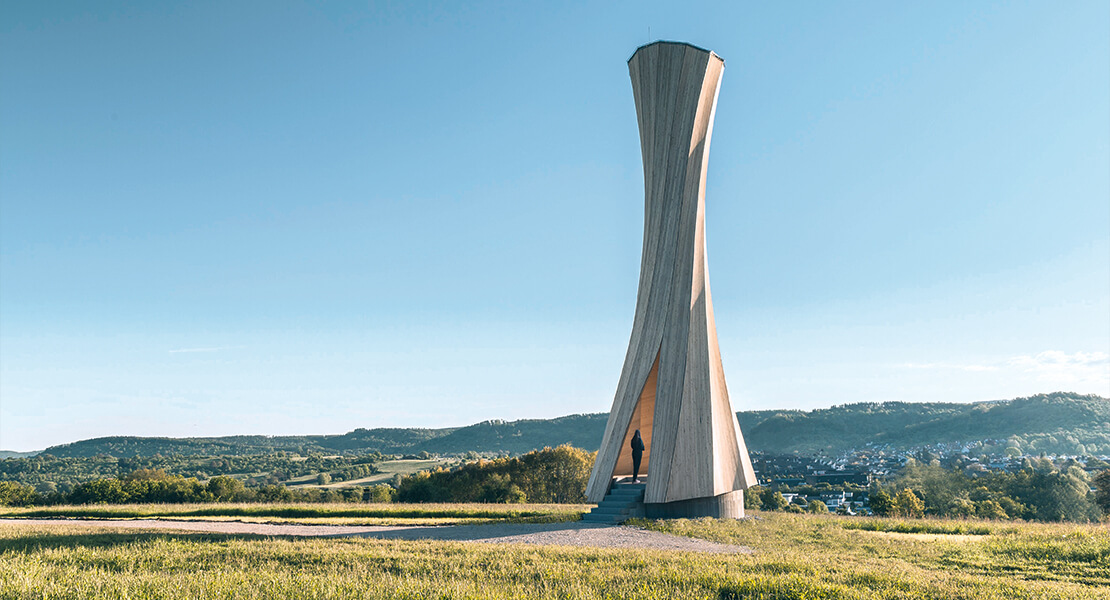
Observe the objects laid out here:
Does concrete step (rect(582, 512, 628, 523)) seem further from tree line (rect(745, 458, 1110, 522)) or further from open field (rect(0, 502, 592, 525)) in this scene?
tree line (rect(745, 458, 1110, 522))

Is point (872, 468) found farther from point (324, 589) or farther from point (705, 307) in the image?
point (324, 589)

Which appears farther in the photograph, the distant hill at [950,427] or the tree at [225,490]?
the distant hill at [950,427]

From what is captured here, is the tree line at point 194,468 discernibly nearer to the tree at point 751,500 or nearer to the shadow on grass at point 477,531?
the tree at point 751,500

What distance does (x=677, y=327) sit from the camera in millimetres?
12609

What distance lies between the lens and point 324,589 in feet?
16.5

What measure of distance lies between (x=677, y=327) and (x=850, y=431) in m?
55.0

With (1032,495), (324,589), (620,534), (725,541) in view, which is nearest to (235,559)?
(324,589)

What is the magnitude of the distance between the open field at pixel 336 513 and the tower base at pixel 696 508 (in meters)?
1.93

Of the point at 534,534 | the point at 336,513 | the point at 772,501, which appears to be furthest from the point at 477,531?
the point at 772,501

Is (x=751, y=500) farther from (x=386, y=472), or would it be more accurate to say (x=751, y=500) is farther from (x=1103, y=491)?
(x=386, y=472)

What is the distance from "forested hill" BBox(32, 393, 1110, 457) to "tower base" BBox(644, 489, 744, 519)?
45.7m

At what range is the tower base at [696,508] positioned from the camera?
1156 centimetres

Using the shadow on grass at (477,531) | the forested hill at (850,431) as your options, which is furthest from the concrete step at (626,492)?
the forested hill at (850,431)

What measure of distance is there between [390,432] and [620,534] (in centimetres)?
8952
